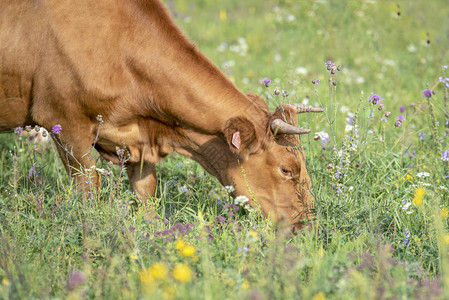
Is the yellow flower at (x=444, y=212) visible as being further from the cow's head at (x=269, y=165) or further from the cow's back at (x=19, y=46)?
the cow's back at (x=19, y=46)

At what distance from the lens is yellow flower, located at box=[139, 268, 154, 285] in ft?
9.30

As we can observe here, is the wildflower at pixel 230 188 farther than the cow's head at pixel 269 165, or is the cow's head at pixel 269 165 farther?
the cow's head at pixel 269 165

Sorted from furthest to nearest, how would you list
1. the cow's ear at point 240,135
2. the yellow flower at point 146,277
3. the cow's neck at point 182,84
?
the cow's neck at point 182,84 < the cow's ear at point 240,135 < the yellow flower at point 146,277

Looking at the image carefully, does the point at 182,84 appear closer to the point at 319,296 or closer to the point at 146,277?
the point at 146,277

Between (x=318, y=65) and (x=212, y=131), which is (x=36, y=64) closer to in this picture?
(x=212, y=131)

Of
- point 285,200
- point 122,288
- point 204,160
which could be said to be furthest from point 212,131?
point 122,288

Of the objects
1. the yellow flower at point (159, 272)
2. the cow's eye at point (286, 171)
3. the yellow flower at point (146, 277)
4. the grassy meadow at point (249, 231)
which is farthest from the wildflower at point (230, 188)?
the yellow flower at point (159, 272)

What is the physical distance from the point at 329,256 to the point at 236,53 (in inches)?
211

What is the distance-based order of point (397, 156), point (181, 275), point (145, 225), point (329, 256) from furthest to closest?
point (397, 156) < point (145, 225) < point (329, 256) < point (181, 275)

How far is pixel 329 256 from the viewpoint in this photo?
3357 millimetres

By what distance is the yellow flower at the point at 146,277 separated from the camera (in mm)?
2834

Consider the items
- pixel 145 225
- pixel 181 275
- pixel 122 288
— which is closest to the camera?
pixel 181 275

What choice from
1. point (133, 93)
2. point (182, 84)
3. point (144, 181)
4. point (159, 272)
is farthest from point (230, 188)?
point (159, 272)

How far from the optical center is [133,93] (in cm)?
418
